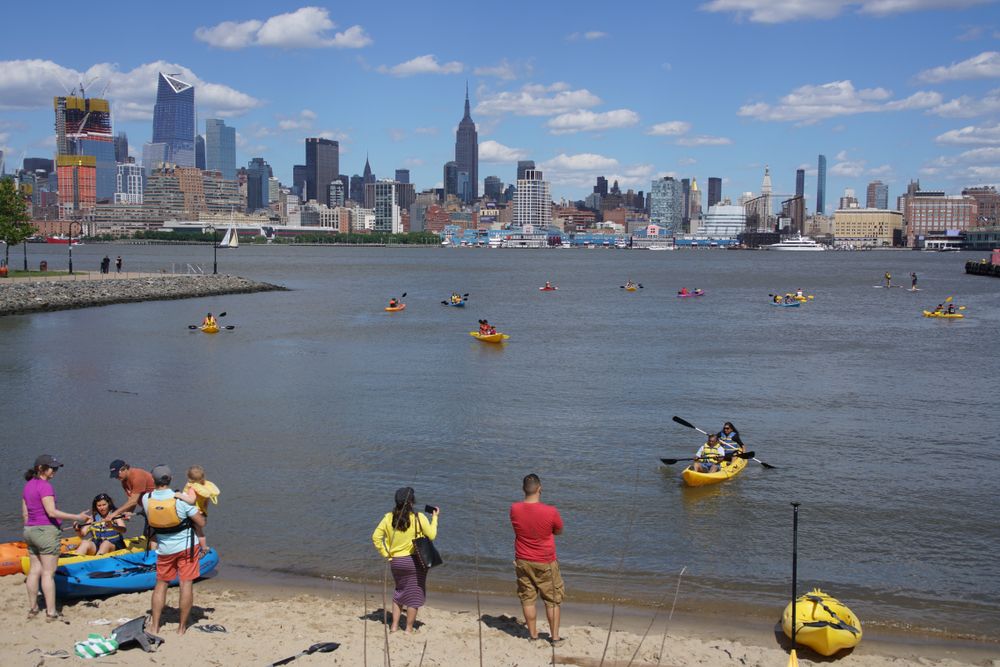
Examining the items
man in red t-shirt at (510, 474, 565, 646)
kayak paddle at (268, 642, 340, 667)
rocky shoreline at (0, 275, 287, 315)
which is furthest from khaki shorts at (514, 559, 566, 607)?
rocky shoreline at (0, 275, 287, 315)

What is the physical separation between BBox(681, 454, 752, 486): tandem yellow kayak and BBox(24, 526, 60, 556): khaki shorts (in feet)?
38.4

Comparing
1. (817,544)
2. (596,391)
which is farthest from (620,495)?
(596,391)

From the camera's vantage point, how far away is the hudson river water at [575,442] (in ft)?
45.6

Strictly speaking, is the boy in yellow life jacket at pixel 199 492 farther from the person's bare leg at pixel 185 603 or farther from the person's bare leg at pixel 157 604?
the person's bare leg at pixel 157 604

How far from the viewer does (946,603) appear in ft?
41.1

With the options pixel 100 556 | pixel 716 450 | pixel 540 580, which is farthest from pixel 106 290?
pixel 540 580

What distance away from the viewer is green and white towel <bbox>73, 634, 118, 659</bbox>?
31.0 feet

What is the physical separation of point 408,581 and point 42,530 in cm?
416

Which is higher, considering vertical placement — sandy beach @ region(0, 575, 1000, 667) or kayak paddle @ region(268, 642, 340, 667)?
kayak paddle @ region(268, 642, 340, 667)

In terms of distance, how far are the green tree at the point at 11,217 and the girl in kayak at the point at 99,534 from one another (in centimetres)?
5662

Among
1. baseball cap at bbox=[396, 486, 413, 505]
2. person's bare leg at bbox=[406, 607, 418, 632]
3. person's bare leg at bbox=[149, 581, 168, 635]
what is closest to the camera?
baseball cap at bbox=[396, 486, 413, 505]

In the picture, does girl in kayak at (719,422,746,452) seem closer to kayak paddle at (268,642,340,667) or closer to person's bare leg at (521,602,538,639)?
person's bare leg at (521,602,538,639)

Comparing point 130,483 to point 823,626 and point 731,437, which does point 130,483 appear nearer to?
point 823,626

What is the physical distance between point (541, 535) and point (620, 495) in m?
8.24
